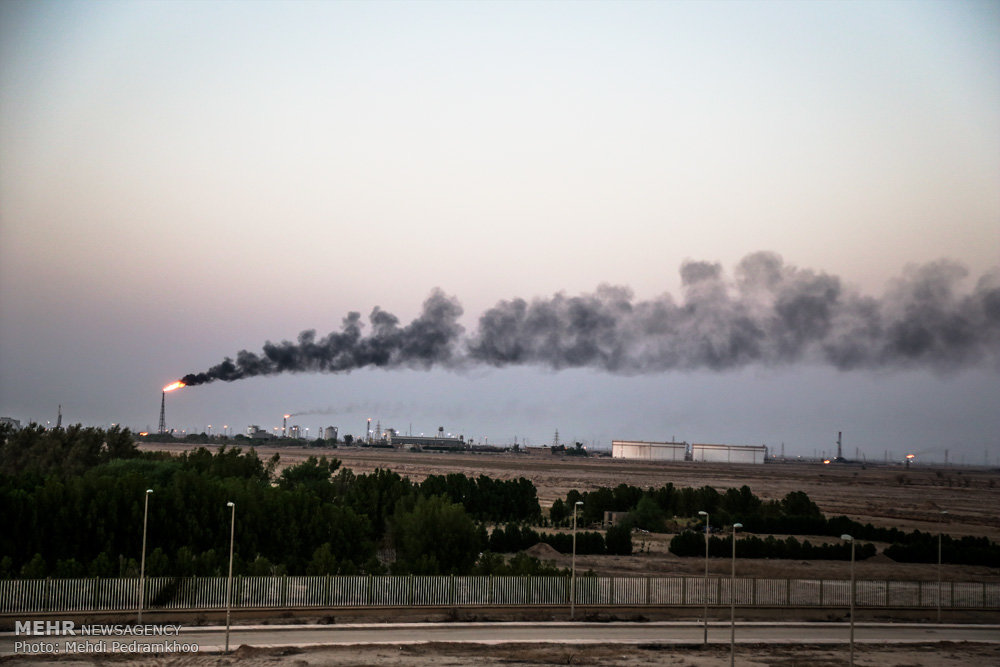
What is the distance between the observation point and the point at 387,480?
249ft

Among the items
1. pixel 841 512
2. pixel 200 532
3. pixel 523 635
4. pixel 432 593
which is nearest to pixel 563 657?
pixel 523 635

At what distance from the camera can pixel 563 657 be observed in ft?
116

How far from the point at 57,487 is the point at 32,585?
10502mm

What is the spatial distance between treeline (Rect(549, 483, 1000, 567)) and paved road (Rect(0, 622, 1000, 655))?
81.1ft

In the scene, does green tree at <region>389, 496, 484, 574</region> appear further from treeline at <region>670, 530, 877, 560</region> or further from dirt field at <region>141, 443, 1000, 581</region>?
treeline at <region>670, 530, 877, 560</region>

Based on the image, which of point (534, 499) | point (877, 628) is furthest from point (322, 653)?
point (534, 499)

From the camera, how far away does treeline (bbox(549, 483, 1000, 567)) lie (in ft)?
226

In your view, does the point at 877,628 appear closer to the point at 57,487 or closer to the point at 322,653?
the point at 322,653

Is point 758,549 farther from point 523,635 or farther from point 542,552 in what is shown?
point 523,635

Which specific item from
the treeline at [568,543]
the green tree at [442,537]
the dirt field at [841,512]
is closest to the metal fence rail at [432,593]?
the dirt field at [841,512]

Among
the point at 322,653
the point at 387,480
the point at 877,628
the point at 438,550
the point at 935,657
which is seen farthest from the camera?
the point at 387,480

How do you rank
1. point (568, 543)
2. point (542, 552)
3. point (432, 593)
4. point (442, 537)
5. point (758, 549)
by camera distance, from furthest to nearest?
point (758, 549) < point (568, 543) < point (542, 552) < point (442, 537) < point (432, 593)

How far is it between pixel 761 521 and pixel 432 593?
53.8 meters

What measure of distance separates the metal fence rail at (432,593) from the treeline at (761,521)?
18138 mm
